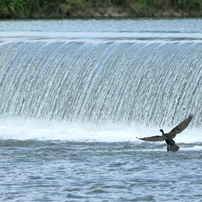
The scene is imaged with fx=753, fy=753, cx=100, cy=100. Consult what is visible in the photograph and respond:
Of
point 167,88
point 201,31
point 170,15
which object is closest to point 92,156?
point 167,88

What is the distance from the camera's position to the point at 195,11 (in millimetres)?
36312

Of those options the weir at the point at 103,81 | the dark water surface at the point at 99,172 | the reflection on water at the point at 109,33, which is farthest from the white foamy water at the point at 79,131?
the reflection on water at the point at 109,33

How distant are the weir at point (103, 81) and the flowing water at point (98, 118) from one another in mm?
21

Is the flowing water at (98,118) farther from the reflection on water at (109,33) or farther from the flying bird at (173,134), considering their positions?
the reflection on water at (109,33)

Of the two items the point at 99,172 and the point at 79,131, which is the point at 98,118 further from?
the point at 99,172

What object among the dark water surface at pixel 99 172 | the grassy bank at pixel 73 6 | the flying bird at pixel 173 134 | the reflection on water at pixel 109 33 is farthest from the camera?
the grassy bank at pixel 73 6

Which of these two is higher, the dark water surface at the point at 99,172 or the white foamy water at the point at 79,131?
the dark water surface at the point at 99,172

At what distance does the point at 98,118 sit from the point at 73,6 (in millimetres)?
24339

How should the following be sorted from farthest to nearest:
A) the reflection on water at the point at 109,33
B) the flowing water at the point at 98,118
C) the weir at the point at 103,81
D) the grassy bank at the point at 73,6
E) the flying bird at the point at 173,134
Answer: the grassy bank at the point at 73,6 < the reflection on water at the point at 109,33 < the weir at the point at 103,81 < the flying bird at the point at 173,134 < the flowing water at the point at 98,118

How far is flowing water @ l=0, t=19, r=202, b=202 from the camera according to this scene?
30.3 ft

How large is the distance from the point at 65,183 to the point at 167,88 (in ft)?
16.7

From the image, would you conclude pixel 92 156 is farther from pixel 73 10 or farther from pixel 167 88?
pixel 73 10

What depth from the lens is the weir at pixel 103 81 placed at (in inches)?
544

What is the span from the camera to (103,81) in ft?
48.7
